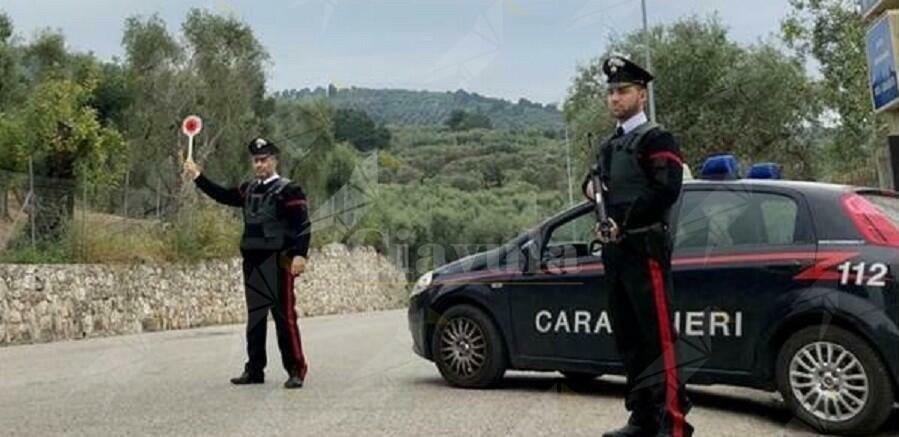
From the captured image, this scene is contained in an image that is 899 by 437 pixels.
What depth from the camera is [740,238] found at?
6.02 meters

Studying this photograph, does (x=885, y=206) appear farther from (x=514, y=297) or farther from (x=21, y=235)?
(x=21, y=235)

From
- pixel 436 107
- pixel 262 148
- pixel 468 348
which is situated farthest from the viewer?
pixel 436 107

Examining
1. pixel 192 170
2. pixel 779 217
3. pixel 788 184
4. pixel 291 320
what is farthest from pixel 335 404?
pixel 788 184

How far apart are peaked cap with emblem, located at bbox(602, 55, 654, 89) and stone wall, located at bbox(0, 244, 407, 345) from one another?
44.5 ft

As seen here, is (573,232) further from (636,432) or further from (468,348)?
(636,432)

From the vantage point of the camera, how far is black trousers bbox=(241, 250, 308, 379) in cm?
735

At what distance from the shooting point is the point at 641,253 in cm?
475

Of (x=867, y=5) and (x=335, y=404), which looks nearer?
(x=335, y=404)

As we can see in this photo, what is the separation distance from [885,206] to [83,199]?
52.7 feet

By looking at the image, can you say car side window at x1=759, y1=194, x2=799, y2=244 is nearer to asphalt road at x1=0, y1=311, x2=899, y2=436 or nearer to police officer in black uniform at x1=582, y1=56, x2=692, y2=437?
asphalt road at x1=0, y1=311, x2=899, y2=436

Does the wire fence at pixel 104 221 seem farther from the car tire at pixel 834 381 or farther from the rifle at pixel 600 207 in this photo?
the car tire at pixel 834 381

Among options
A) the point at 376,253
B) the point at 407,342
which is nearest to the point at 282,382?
the point at 407,342

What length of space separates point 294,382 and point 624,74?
12.4 ft

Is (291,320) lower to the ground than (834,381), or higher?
higher
